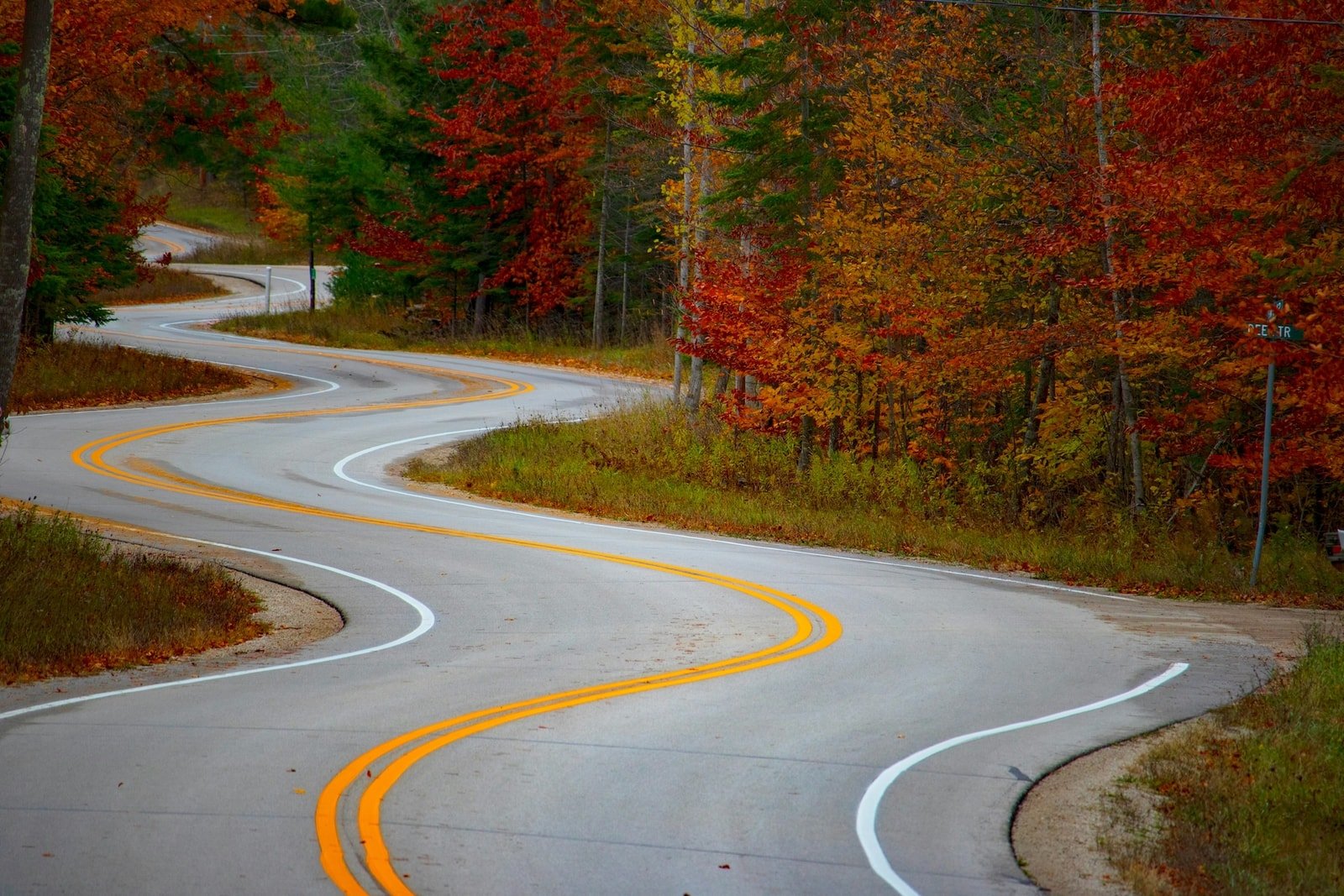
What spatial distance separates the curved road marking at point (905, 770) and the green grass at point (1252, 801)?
0.92 meters

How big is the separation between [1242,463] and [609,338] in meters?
32.0

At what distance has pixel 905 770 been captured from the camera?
909cm

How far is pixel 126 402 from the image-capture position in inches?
1309

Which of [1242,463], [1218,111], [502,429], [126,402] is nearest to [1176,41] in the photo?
[1218,111]

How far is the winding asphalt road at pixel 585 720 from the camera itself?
279 inches

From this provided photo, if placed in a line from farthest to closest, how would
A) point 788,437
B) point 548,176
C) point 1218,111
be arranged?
point 548,176
point 788,437
point 1218,111

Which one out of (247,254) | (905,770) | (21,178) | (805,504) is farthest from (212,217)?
(905,770)

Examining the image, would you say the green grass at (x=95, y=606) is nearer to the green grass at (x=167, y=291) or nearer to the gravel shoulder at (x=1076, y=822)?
the gravel shoulder at (x=1076, y=822)

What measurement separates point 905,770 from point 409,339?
41.7 meters

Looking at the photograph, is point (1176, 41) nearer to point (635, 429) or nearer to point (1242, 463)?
point (1242, 463)

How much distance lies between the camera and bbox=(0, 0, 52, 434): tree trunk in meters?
15.8

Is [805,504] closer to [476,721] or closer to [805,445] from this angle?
[805,445]

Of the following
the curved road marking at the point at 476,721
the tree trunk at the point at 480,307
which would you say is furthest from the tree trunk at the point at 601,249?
the curved road marking at the point at 476,721

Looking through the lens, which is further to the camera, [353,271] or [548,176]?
[353,271]
